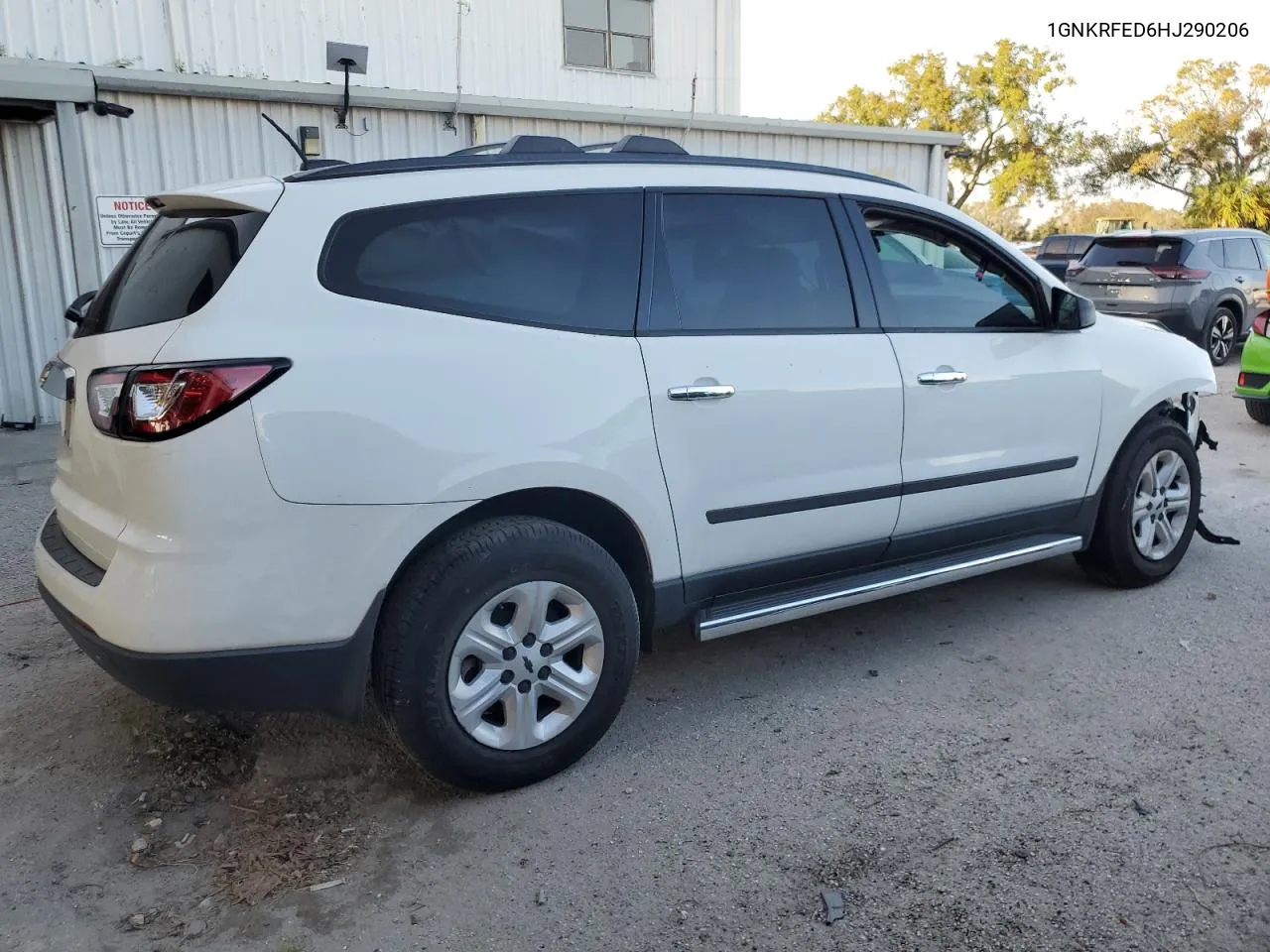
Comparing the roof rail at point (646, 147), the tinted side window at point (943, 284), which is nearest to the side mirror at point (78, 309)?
the roof rail at point (646, 147)

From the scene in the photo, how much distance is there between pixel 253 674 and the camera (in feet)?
8.98

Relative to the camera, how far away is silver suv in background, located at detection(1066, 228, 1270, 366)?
12.9m

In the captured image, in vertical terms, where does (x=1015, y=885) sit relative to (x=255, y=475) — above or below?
below

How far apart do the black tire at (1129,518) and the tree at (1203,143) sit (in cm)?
3098

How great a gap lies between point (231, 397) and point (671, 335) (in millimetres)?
1361

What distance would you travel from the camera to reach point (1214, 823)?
2895 mm

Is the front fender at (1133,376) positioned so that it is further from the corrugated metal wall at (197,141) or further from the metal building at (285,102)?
the corrugated metal wall at (197,141)

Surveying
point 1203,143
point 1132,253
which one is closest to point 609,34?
point 1132,253

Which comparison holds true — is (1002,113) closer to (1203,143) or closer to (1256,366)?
(1203,143)

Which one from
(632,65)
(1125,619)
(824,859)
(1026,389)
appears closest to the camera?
(824,859)

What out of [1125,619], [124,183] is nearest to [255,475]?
[1125,619]

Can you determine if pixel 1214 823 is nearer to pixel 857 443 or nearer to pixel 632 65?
pixel 857 443

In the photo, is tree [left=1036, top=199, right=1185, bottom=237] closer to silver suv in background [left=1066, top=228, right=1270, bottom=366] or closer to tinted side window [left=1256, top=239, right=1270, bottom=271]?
tinted side window [left=1256, top=239, right=1270, bottom=271]

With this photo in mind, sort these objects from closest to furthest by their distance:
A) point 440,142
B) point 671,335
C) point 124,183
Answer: point 671,335
point 124,183
point 440,142
